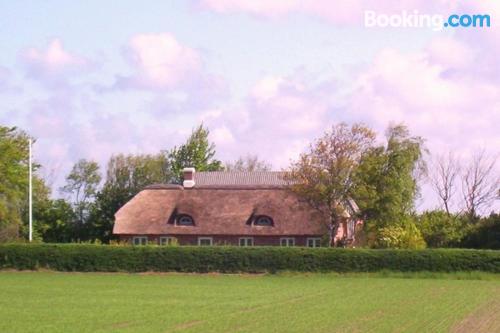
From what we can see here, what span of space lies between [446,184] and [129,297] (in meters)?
60.5

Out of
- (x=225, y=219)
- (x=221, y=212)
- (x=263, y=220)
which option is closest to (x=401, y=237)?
(x=263, y=220)

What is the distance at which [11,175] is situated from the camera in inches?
2697

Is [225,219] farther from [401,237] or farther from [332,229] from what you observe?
[401,237]

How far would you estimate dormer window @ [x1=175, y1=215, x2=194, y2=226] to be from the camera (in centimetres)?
7469

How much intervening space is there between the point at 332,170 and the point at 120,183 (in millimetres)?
37315

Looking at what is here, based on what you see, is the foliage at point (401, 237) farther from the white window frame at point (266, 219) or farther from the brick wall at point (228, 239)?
the white window frame at point (266, 219)

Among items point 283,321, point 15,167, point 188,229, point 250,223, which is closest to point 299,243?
point 250,223

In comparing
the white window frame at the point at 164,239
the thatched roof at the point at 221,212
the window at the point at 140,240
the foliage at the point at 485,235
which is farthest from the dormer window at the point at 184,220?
the foliage at the point at 485,235

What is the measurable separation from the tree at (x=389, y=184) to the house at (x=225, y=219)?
320cm

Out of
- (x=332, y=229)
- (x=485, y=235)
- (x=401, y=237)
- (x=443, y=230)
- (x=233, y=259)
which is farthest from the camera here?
(x=443, y=230)

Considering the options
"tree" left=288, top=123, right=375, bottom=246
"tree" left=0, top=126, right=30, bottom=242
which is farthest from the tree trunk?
"tree" left=0, top=126, right=30, bottom=242

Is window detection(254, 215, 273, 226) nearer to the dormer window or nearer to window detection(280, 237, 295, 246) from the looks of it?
window detection(280, 237, 295, 246)

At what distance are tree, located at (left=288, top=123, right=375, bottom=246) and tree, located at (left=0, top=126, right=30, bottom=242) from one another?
804 inches

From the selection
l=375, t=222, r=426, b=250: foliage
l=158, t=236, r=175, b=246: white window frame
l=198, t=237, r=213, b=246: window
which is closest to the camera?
l=375, t=222, r=426, b=250: foliage
